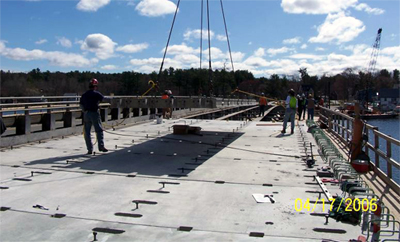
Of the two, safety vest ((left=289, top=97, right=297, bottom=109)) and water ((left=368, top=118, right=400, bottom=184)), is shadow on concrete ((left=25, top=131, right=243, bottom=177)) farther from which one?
water ((left=368, top=118, right=400, bottom=184))

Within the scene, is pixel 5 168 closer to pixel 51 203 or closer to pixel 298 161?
pixel 51 203

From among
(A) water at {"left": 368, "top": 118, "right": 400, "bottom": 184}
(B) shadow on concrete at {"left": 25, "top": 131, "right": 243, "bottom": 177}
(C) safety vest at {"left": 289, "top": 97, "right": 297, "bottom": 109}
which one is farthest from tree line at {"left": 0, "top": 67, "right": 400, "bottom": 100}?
(B) shadow on concrete at {"left": 25, "top": 131, "right": 243, "bottom": 177}

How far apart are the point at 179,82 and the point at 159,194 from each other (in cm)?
10565

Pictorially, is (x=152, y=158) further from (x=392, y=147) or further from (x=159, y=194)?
(x=392, y=147)

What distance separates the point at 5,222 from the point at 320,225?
157 inches

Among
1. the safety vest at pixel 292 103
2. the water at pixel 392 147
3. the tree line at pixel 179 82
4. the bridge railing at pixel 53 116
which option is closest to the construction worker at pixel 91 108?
the bridge railing at pixel 53 116

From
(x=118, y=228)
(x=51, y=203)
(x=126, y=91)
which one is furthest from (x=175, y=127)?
(x=126, y=91)

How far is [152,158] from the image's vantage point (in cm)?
934

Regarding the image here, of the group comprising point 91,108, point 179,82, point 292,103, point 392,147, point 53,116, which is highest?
point 179,82

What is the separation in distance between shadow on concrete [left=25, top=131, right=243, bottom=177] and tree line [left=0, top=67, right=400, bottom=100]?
34274 mm

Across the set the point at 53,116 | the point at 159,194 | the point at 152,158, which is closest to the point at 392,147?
the point at 152,158

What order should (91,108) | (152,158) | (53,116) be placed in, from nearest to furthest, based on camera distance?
(152,158) → (91,108) → (53,116)

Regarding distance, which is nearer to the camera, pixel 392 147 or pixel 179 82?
pixel 392 147

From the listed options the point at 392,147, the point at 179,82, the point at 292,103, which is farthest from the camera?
the point at 179,82
